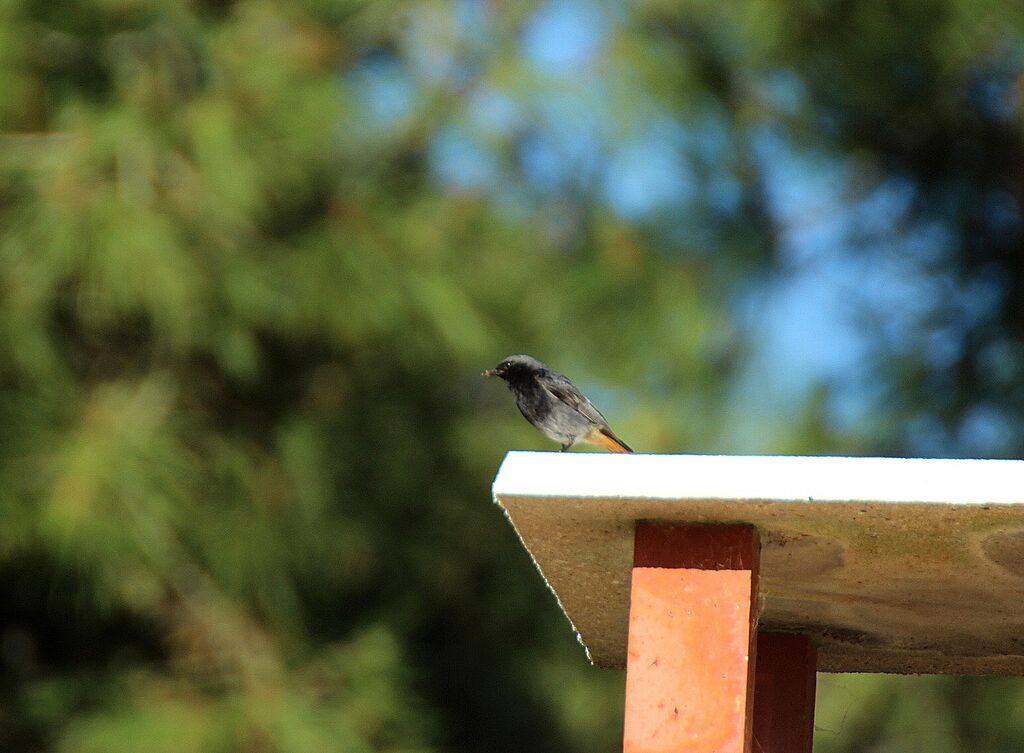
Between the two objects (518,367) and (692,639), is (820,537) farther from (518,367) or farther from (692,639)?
(518,367)

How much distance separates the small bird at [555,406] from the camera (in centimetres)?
371

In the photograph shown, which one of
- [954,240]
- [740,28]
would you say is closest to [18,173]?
[740,28]

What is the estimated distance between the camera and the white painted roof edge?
1798mm

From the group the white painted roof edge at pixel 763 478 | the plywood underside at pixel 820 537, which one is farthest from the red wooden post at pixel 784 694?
the white painted roof edge at pixel 763 478

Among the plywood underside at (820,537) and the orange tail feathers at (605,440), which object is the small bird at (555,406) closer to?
the orange tail feathers at (605,440)

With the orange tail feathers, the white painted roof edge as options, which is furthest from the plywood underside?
the orange tail feathers

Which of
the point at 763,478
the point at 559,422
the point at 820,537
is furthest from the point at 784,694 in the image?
the point at 559,422

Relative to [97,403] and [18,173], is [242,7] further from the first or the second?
[97,403]

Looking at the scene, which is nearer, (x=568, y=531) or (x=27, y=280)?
(x=568, y=531)

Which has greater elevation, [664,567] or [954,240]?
[954,240]

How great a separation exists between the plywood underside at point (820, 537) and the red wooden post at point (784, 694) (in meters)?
0.03

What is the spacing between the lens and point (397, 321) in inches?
209

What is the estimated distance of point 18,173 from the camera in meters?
4.84

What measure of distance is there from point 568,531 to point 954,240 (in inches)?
133
